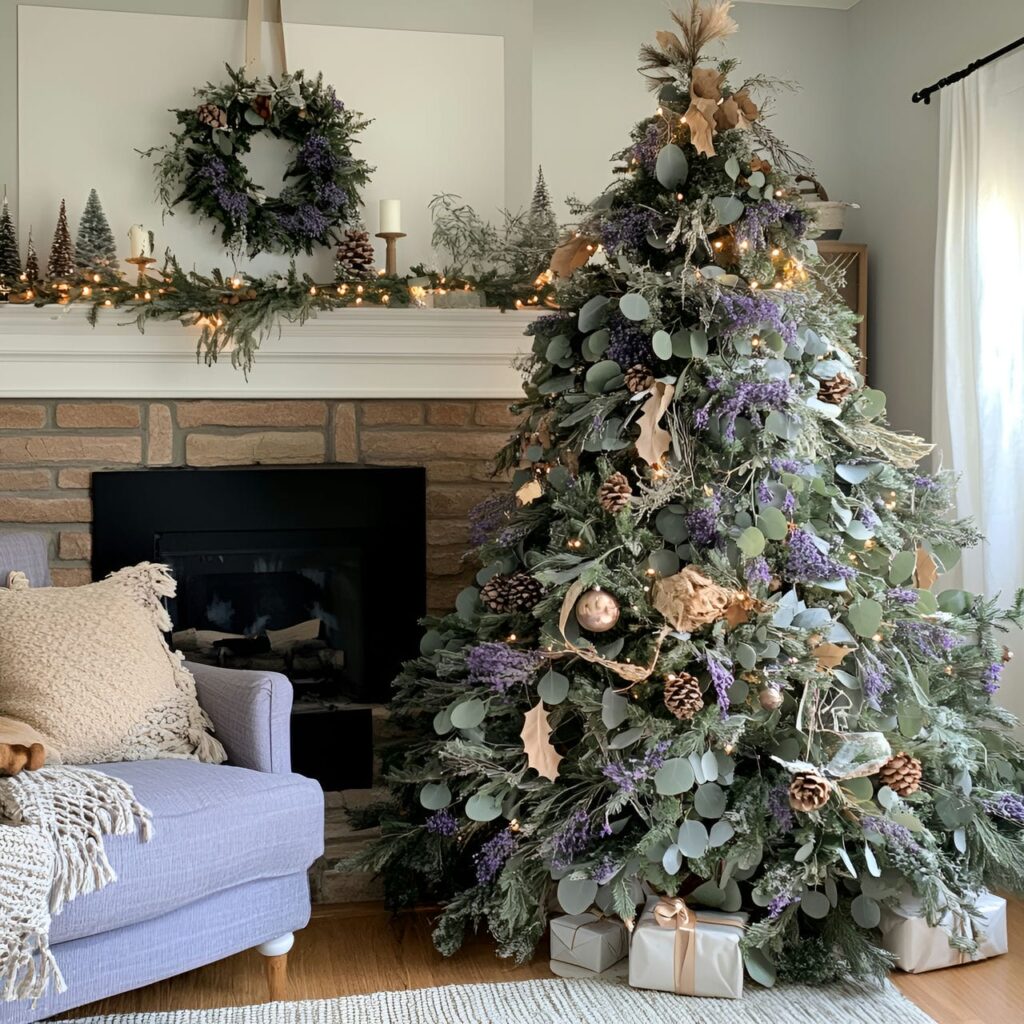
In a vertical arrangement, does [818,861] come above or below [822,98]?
below

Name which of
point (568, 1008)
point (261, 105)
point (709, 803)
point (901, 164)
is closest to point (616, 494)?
point (709, 803)

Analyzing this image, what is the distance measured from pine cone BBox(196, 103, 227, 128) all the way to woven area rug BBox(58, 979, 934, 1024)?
2097 mm

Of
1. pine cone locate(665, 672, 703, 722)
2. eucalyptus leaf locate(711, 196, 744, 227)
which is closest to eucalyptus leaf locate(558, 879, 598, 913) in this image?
pine cone locate(665, 672, 703, 722)

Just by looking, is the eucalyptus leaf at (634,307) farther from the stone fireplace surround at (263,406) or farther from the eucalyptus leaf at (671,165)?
the stone fireplace surround at (263,406)

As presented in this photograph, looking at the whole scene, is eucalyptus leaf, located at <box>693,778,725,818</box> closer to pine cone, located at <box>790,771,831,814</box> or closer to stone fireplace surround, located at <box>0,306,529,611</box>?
pine cone, located at <box>790,771,831,814</box>

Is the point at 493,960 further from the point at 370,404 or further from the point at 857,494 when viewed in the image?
the point at 370,404

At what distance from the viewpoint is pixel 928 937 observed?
229cm

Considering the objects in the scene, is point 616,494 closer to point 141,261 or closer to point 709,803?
point 709,803

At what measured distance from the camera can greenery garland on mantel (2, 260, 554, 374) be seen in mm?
2855

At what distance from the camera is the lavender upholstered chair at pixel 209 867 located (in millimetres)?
1868

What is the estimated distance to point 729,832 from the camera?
7.13 ft

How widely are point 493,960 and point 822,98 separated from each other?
9.63 feet

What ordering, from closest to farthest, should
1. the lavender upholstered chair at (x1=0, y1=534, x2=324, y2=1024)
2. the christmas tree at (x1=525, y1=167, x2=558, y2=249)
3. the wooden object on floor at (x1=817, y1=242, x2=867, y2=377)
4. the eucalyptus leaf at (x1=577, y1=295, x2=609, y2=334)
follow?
1. the lavender upholstered chair at (x1=0, y1=534, x2=324, y2=1024)
2. the eucalyptus leaf at (x1=577, y1=295, x2=609, y2=334)
3. the christmas tree at (x1=525, y1=167, x2=558, y2=249)
4. the wooden object on floor at (x1=817, y1=242, x2=867, y2=377)

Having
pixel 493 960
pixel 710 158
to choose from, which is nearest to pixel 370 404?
pixel 710 158
